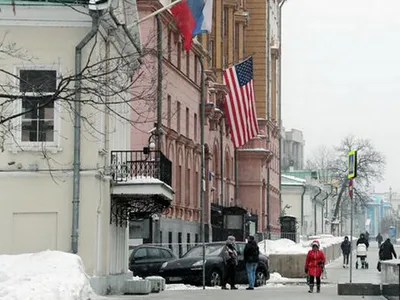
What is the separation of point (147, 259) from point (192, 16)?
8.05m

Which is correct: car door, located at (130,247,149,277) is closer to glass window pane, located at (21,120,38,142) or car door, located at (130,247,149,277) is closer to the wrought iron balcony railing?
the wrought iron balcony railing

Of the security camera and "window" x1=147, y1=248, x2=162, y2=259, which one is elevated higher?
the security camera

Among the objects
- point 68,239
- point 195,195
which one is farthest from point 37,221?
point 195,195

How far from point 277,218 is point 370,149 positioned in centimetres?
3254

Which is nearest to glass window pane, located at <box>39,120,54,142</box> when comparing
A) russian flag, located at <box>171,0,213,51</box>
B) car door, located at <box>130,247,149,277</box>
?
russian flag, located at <box>171,0,213,51</box>

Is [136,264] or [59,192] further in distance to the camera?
[136,264]

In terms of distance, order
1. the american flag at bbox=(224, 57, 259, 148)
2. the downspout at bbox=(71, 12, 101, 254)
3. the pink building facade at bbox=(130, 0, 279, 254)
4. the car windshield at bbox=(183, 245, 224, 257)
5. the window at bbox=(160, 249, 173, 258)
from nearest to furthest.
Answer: the downspout at bbox=(71, 12, 101, 254) < the car windshield at bbox=(183, 245, 224, 257) < the window at bbox=(160, 249, 173, 258) < the pink building facade at bbox=(130, 0, 279, 254) < the american flag at bbox=(224, 57, 259, 148)

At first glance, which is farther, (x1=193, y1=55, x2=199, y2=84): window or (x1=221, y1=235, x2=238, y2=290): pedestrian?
(x1=193, y1=55, x2=199, y2=84): window

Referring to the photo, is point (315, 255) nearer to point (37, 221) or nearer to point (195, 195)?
point (37, 221)

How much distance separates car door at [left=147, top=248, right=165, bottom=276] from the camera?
35594 millimetres

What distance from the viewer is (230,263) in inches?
1310

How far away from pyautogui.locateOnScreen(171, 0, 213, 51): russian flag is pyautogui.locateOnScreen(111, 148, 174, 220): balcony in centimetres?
597

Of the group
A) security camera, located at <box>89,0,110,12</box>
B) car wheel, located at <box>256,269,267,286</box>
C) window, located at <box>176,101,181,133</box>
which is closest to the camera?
security camera, located at <box>89,0,110,12</box>

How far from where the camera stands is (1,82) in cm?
2584
